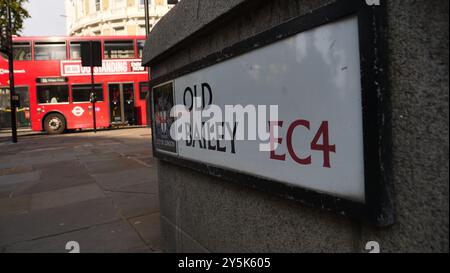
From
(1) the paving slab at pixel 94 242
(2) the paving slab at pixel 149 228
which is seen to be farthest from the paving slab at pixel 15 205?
(2) the paving slab at pixel 149 228

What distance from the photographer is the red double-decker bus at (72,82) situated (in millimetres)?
14758

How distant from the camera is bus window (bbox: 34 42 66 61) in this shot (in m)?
14.8

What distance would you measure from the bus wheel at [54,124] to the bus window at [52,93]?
26.2 inches

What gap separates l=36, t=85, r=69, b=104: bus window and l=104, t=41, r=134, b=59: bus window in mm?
2375

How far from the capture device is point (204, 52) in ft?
6.51

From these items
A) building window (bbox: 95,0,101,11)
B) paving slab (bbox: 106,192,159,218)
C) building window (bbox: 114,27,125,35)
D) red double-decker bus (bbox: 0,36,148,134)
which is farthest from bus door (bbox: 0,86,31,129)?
building window (bbox: 95,0,101,11)

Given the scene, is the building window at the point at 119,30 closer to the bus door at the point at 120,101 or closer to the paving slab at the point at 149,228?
the bus door at the point at 120,101

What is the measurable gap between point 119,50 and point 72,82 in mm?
2493

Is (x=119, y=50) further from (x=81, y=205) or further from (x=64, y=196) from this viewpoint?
(x=81, y=205)

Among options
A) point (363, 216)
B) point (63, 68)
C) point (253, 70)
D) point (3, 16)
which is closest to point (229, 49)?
point (253, 70)

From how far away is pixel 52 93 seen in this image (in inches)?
590

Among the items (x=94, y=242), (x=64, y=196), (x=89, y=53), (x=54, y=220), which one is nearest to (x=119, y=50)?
(x=89, y=53)

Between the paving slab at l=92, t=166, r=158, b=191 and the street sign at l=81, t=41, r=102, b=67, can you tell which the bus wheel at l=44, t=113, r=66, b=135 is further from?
the paving slab at l=92, t=166, r=158, b=191

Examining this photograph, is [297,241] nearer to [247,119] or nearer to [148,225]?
[247,119]
